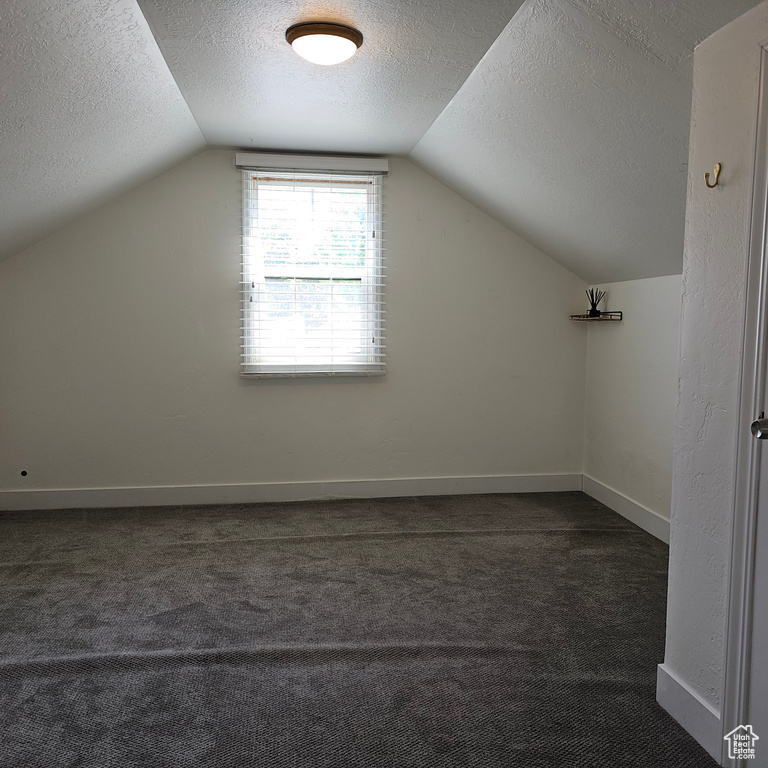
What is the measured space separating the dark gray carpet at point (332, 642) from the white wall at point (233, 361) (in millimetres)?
505

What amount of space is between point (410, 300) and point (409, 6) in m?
2.32

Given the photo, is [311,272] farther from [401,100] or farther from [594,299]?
[594,299]

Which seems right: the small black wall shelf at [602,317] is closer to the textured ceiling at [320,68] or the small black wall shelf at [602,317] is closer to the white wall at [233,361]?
the white wall at [233,361]

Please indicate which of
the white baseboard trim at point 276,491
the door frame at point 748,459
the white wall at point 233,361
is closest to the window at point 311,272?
the white wall at point 233,361

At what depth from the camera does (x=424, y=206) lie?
442 centimetres

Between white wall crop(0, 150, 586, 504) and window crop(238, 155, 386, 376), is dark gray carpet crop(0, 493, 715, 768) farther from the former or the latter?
window crop(238, 155, 386, 376)

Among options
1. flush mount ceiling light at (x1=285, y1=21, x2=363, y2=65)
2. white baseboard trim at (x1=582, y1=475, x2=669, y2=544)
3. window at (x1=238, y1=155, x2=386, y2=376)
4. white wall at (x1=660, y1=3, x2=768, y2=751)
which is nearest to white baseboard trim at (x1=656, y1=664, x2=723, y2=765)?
white wall at (x1=660, y1=3, x2=768, y2=751)

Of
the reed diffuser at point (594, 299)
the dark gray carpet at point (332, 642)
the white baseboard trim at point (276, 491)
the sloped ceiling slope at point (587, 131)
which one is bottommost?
the dark gray carpet at point (332, 642)

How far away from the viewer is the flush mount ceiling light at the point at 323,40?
2.40 m

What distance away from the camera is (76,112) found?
8.98 feet

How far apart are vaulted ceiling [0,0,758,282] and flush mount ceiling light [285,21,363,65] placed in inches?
1.9

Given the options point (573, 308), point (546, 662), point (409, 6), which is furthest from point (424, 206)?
point (546, 662)

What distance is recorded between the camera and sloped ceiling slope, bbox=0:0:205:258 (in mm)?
2154

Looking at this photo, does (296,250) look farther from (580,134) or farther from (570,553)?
(570,553)
